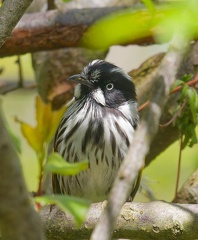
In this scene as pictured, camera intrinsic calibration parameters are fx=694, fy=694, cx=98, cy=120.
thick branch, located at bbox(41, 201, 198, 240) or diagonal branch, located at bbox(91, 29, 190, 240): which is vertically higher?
diagonal branch, located at bbox(91, 29, 190, 240)

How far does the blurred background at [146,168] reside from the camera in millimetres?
5486

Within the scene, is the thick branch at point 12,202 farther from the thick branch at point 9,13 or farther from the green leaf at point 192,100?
the green leaf at point 192,100

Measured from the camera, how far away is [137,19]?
73.2 inches

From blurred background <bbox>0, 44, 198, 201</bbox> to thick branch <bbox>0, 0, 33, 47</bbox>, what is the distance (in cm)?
259

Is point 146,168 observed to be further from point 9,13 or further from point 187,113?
point 9,13

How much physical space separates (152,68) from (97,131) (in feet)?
2.98

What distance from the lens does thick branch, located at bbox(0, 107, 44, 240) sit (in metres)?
1.12

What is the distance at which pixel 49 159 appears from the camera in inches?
66.2

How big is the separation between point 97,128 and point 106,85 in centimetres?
33

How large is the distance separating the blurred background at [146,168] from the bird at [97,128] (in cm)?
78

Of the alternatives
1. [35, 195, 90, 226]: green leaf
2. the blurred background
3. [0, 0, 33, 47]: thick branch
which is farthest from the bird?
[35, 195, 90, 226]: green leaf

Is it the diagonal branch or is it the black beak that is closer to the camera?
the diagonal branch

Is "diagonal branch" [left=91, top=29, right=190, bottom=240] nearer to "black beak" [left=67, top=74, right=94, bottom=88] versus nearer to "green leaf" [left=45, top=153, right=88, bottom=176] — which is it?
"green leaf" [left=45, top=153, right=88, bottom=176]

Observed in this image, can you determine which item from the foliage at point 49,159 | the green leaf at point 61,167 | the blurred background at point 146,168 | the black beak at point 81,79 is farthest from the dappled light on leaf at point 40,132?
the blurred background at point 146,168
